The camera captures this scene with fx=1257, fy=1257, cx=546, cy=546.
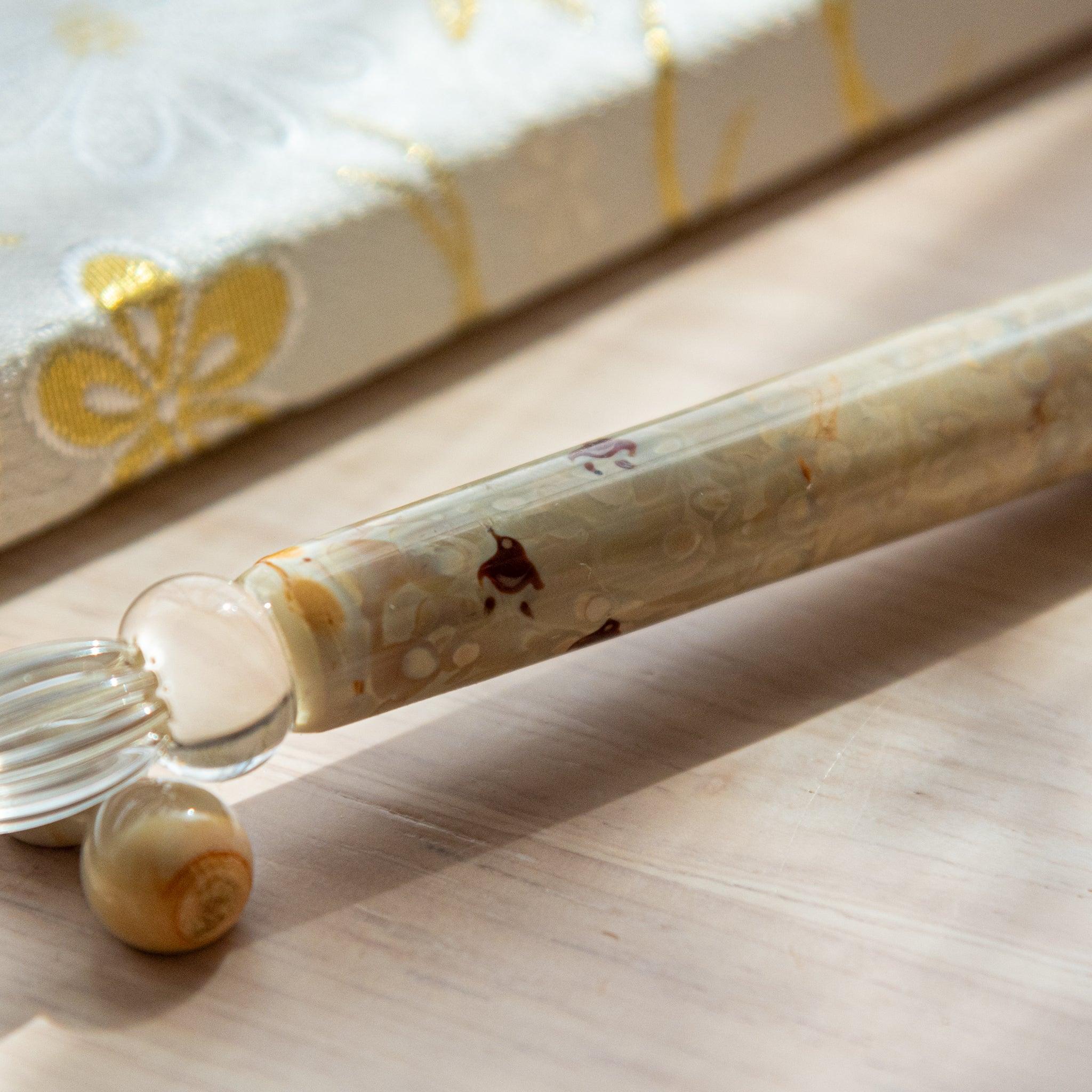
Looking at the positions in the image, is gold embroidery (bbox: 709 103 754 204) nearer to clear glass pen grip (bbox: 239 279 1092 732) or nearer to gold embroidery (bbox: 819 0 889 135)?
gold embroidery (bbox: 819 0 889 135)

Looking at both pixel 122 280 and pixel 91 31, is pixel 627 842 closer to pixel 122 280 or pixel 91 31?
pixel 122 280

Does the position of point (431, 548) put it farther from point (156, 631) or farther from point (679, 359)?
point (679, 359)

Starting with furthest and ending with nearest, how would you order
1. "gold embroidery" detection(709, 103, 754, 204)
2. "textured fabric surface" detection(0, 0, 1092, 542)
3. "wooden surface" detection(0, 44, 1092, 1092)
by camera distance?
"gold embroidery" detection(709, 103, 754, 204) → "textured fabric surface" detection(0, 0, 1092, 542) → "wooden surface" detection(0, 44, 1092, 1092)

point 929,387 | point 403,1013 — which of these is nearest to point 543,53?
point 929,387

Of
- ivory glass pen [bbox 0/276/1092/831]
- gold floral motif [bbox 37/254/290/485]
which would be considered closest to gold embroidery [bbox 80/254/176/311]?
gold floral motif [bbox 37/254/290/485]

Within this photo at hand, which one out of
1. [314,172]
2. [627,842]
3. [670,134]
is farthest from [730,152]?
[627,842]
